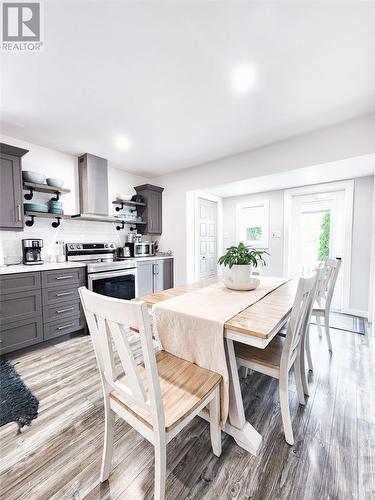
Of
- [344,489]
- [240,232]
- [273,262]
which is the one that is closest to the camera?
[344,489]

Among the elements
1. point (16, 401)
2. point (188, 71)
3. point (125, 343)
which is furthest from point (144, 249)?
point (125, 343)

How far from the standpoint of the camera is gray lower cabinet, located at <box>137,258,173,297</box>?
350cm

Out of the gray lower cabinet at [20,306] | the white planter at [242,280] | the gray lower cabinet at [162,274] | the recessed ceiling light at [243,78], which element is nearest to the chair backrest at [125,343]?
the white planter at [242,280]

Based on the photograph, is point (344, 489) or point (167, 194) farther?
point (167, 194)

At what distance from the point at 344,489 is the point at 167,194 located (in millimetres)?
3970

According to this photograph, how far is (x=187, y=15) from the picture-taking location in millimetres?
1244

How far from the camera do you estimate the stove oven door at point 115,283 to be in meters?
2.82

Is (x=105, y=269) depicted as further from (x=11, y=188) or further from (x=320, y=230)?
(x=320, y=230)

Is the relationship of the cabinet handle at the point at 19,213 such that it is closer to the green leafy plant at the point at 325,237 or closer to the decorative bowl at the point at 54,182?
the decorative bowl at the point at 54,182

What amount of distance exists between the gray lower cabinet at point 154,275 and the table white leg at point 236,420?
2.41 m

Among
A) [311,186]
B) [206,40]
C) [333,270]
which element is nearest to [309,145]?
[311,186]

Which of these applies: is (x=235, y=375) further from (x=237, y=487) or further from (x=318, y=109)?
(x=318, y=109)

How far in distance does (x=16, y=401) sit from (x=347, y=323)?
3.82 metres

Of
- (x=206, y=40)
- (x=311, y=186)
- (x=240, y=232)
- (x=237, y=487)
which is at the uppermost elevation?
(x=206, y=40)
